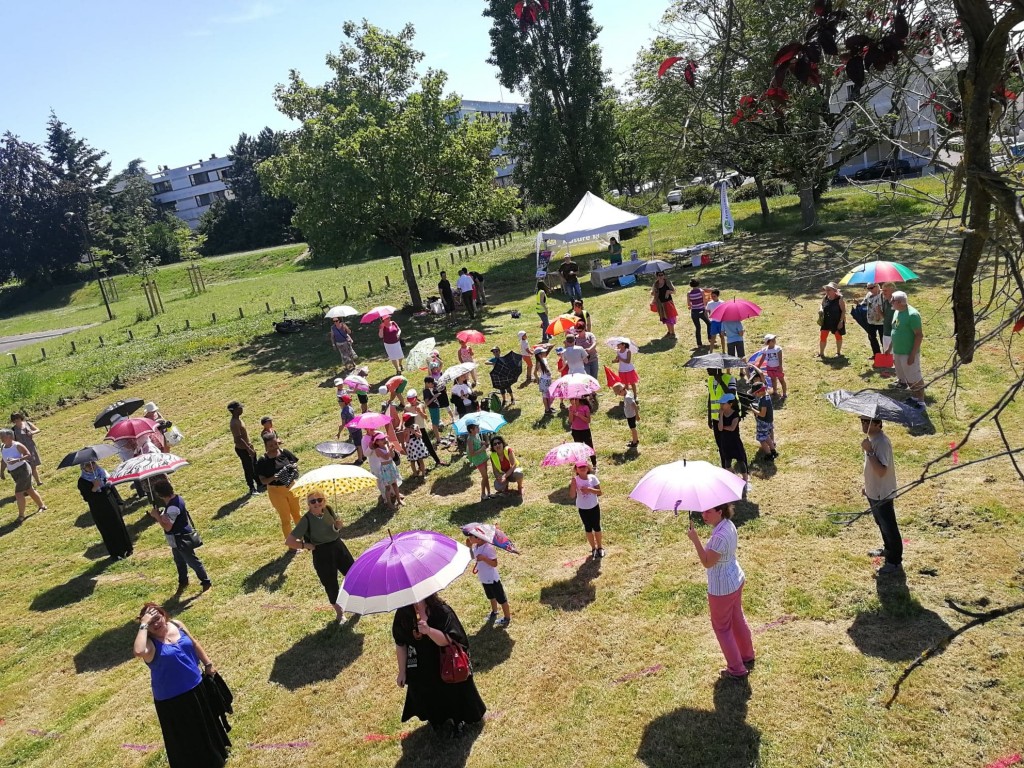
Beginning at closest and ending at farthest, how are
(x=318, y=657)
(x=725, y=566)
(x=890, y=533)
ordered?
(x=725, y=566) → (x=890, y=533) → (x=318, y=657)

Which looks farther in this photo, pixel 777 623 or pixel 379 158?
pixel 379 158

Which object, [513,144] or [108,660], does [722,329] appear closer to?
[108,660]

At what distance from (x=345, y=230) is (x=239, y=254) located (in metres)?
48.4

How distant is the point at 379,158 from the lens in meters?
22.5

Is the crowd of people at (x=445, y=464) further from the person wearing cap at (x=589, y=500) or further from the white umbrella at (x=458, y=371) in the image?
the white umbrella at (x=458, y=371)

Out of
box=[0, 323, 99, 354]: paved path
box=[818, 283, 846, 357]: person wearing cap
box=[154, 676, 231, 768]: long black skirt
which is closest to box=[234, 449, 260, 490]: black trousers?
box=[154, 676, 231, 768]: long black skirt

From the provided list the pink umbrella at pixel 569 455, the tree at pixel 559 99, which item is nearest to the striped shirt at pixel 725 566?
the pink umbrella at pixel 569 455

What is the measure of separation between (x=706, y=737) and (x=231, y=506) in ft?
31.0

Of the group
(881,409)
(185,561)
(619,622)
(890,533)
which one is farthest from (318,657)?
(881,409)

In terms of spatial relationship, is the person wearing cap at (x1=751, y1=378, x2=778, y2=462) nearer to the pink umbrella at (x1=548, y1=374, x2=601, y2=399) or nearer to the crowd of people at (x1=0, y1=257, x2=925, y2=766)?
the crowd of people at (x1=0, y1=257, x2=925, y2=766)

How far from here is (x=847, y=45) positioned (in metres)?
2.75

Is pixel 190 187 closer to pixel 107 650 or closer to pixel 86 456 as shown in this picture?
pixel 86 456

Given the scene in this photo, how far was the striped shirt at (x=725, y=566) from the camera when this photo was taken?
5.57m

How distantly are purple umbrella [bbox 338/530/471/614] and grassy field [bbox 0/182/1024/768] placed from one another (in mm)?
1621
